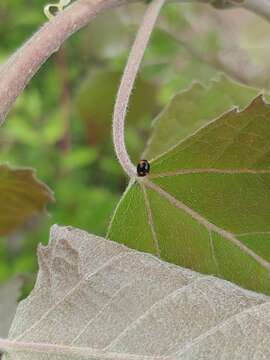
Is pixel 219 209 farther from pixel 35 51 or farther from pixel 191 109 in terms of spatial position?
pixel 191 109

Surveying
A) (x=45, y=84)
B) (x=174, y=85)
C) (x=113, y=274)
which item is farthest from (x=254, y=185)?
(x=45, y=84)

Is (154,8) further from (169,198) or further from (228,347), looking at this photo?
(228,347)

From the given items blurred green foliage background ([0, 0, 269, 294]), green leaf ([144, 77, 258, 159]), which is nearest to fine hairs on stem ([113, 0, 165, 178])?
green leaf ([144, 77, 258, 159])

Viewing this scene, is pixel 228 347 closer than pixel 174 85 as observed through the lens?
Yes

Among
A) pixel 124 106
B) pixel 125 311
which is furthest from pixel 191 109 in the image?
pixel 125 311

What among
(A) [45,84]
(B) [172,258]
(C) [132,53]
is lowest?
(A) [45,84]
